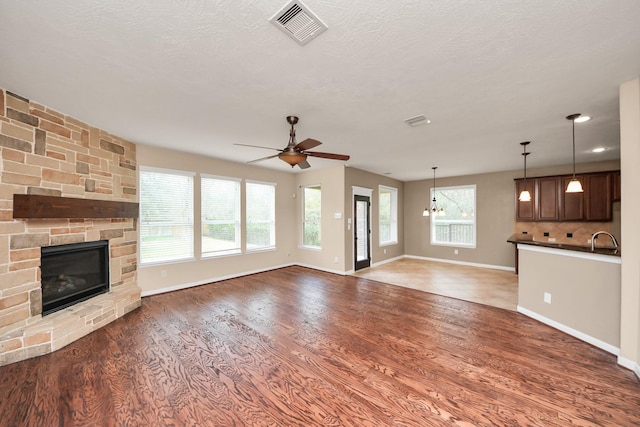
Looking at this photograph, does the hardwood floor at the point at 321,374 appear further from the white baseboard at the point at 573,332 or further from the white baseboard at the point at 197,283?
the white baseboard at the point at 197,283

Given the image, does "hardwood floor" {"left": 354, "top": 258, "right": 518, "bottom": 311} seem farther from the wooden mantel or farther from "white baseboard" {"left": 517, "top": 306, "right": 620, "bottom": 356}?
the wooden mantel

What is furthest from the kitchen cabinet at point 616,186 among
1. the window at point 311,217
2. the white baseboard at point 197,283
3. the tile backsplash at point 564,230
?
the white baseboard at point 197,283

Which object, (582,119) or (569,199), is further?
(569,199)

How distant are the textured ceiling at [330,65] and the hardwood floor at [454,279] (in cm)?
278

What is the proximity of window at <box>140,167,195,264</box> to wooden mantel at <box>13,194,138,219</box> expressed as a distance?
506 mm

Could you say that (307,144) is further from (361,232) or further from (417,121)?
(361,232)

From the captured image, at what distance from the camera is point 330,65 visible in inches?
81.2

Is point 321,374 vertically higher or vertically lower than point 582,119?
lower

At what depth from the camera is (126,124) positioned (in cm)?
341

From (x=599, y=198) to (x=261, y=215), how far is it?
24.8ft

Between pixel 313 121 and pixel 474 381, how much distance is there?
3213mm

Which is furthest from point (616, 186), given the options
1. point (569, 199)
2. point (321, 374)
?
point (321, 374)

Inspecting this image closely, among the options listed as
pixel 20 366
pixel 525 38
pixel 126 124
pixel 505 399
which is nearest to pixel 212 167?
pixel 126 124

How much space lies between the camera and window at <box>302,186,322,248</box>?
22.1ft
